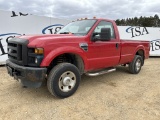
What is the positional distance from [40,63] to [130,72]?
14.2 feet

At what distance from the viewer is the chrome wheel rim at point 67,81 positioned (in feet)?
14.2

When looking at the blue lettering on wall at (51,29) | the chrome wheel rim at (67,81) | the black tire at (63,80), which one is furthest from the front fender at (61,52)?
the blue lettering on wall at (51,29)

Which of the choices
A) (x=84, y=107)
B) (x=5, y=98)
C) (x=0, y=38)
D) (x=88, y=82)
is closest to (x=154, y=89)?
(x=88, y=82)

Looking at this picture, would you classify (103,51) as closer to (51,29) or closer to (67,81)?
(67,81)

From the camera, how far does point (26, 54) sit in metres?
3.93

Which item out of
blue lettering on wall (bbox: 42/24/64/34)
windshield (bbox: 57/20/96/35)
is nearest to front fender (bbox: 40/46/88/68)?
windshield (bbox: 57/20/96/35)

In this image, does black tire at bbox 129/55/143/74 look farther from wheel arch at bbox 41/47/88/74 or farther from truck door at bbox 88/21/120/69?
wheel arch at bbox 41/47/88/74

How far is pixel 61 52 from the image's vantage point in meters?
4.16

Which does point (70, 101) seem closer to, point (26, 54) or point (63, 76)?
point (63, 76)

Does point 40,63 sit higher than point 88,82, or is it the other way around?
point 40,63

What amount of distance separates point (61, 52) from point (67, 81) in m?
0.71

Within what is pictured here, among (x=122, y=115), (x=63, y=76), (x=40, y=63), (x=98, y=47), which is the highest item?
(x=98, y=47)

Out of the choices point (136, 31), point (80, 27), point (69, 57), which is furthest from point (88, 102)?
point (136, 31)

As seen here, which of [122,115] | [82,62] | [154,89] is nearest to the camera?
[122,115]
